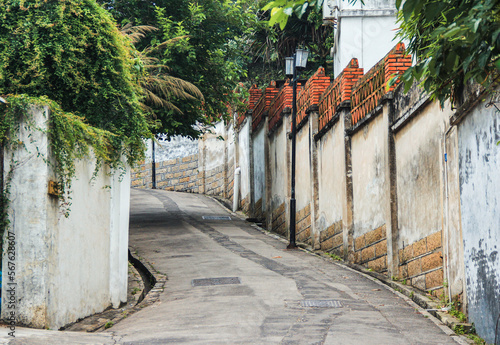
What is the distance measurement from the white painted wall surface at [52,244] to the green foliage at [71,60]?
1013mm

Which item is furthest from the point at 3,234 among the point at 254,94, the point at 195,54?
the point at 254,94

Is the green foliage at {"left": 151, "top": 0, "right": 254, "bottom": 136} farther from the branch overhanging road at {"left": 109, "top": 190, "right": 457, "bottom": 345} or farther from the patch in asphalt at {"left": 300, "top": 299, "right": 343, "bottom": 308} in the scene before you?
the patch in asphalt at {"left": 300, "top": 299, "right": 343, "bottom": 308}

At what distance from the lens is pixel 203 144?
31.9m

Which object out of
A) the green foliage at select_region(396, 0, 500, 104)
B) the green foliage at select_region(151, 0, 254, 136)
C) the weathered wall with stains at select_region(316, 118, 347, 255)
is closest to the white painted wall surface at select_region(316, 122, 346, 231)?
the weathered wall with stains at select_region(316, 118, 347, 255)

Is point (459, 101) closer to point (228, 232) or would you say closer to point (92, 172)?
point (92, 172)

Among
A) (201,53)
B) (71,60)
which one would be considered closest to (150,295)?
(71,60)

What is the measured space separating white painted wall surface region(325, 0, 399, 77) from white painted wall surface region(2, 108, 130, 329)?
12.2m

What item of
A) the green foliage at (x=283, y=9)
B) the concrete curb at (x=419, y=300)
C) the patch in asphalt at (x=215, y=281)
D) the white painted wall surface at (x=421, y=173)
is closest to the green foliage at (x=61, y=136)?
the patch in asphalt at (x=215, y=281)

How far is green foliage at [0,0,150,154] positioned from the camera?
30.3 ft

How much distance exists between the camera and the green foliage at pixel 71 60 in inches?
364

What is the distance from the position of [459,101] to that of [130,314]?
18.7 feet

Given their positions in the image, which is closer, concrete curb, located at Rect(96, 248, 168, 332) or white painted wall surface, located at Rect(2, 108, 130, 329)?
white painted wall surface, located at Rect(2, 108, 130, 329)

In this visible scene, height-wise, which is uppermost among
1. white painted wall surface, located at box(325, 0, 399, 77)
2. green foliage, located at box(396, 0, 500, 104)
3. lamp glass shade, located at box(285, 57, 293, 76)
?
white painted wall surface, located at box(325, 0, 399, 77)

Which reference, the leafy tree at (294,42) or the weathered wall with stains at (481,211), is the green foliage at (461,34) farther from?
the leafy tree at (294,42)
